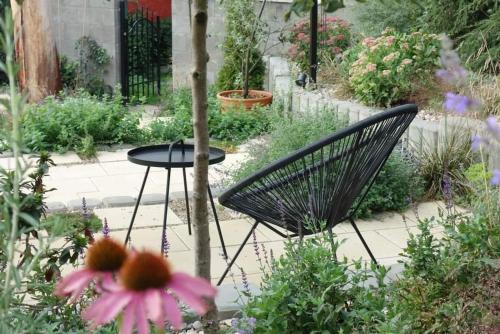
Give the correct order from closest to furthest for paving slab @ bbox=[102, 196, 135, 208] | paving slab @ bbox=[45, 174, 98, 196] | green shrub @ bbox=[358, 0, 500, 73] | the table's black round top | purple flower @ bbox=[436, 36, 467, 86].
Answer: purple flower @ bbox=[436, 36, 467, 86] < the table's black round top < paving slab @ bbox=[102, 196, 135, 208] < paving slab @ bbox=[45, 174, 98, 196] < green shrub @ bbox=[358, 0, 500, 73]

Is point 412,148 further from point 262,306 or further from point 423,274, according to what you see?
point 262,306

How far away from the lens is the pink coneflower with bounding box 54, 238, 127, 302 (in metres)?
0.98

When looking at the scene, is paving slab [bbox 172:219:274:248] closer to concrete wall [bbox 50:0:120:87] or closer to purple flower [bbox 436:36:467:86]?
purple flower [bbox 436:36:467:86]

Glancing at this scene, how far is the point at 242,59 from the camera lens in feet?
29.8

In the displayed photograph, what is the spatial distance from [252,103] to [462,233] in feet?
19.0

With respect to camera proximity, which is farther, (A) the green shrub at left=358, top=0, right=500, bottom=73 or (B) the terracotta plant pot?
(B) the terracotta plant pot

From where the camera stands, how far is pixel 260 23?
9.12m

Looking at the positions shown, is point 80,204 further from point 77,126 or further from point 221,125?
point 221,125

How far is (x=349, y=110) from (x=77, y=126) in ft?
7.89

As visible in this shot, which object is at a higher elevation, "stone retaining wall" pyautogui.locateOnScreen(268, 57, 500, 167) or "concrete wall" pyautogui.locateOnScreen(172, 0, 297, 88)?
"concrete wall" pyautogui.locateOnScreen(172, 0, 297, 88)

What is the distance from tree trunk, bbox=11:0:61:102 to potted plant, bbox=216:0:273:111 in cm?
205

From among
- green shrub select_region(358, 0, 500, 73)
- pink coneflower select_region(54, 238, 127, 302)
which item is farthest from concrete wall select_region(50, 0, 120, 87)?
pink coneflower select_region(54, 238, 127, 302)

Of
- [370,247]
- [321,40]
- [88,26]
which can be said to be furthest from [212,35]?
[370,247]

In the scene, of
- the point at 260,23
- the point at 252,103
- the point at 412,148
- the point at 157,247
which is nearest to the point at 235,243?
the point at 157,247
